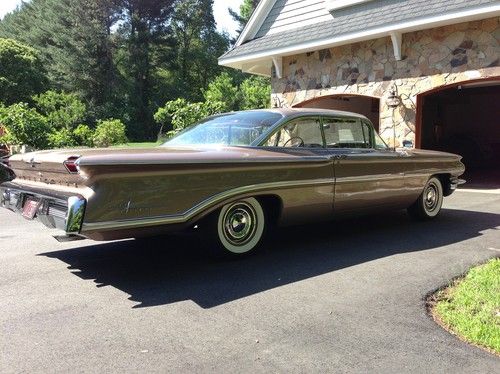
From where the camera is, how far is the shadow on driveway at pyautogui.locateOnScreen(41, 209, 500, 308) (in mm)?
3990

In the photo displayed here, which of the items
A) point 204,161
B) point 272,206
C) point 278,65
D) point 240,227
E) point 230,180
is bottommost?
point 240,227

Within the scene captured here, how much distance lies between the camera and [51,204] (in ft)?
13.3

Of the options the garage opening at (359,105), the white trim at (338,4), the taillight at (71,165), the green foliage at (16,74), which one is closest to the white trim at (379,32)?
the white trim at (338,4)

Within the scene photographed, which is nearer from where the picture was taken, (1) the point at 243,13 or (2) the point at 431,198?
(2) the point at 431,198

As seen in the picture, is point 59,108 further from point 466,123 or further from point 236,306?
point 236,306

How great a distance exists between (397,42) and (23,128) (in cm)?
1051

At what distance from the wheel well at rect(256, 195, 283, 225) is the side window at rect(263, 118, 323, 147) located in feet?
1.77

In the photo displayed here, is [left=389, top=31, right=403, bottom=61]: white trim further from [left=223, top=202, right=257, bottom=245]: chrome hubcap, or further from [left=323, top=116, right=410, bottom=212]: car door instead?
[left=223, top=202, right=257, bottom=245]: chrome hubcap

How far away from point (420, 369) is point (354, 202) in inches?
118

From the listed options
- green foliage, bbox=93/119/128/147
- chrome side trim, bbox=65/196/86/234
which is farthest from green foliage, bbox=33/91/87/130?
chrome side trim, bbox=65/196/86/234

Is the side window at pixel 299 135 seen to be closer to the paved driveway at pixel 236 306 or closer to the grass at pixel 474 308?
the paved driveway at pixel 236 306

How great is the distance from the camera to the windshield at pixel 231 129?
5.12 m

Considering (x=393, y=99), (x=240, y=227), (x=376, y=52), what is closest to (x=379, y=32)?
(x=376, y=52)

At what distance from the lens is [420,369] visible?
8.91ft
